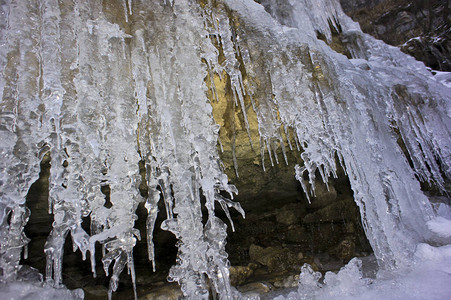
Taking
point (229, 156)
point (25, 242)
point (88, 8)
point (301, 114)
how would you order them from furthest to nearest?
point (229, 156)
point (301, 114)
point (88, 8)
point (25, 242)

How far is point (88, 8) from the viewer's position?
2.39 m

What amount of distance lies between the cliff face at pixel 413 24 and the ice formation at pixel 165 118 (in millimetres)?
3317

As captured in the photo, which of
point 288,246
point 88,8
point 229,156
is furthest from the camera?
point 288,246

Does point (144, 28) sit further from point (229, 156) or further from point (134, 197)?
point (229, 156)

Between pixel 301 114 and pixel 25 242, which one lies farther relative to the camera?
pixel 301 114

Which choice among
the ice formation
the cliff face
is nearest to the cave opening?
the ice formation

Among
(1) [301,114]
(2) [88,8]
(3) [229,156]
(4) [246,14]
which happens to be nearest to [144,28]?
(2) [88,8]

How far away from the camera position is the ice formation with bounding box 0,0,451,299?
2.13 meters

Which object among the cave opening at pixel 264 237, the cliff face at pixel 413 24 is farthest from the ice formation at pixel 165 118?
the cliff face at pixel 413 24

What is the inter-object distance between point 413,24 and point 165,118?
787 cm

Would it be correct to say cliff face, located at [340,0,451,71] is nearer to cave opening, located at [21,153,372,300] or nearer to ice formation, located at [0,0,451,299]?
ice formation, located at [0,0,451,299]

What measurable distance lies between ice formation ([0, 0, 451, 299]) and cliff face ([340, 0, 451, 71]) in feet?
10.9

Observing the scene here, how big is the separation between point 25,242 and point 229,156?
3.70 m

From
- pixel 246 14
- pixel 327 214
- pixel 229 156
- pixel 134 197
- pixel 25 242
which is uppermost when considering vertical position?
pixel 246 14
